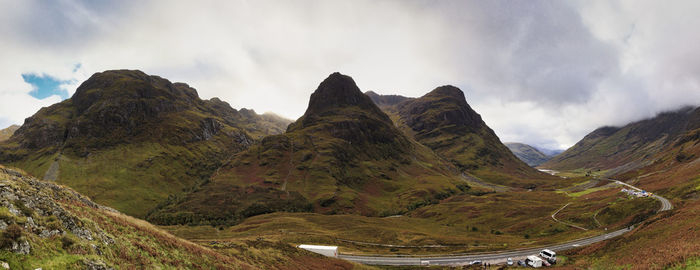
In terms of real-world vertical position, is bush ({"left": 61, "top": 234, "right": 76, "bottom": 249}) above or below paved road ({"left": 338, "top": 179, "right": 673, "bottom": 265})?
above

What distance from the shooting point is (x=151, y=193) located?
19750 cm

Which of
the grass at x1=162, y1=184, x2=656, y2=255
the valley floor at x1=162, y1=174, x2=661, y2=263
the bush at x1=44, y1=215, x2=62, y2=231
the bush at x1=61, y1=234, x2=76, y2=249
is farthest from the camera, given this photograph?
the grass at x1=162, y1=184, x2=656, y2=255

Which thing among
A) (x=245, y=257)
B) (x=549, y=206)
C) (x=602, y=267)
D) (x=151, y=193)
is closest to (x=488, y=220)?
(x=549, y=206)

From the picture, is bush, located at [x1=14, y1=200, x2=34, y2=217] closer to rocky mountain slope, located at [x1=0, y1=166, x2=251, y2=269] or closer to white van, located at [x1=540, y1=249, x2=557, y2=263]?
rocky mountain slope, located at [x1=0, y1=166, x2=251, y2=269]

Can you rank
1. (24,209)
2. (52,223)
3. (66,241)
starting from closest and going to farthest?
(66,241) < (24,209) < (52,223)

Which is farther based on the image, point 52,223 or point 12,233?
point 52,223

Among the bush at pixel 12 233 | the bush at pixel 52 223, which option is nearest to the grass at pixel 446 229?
the bush at pixel 52 223

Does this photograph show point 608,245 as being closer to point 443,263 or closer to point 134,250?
point 443,263

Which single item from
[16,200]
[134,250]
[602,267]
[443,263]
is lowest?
[443,263]

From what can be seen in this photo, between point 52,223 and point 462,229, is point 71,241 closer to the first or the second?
point 52,223

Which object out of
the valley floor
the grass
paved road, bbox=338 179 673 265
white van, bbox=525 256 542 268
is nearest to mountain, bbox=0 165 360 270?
the valley floor

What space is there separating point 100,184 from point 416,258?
713ft

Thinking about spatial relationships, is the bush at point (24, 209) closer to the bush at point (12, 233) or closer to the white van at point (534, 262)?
the bush at point (12, 233)

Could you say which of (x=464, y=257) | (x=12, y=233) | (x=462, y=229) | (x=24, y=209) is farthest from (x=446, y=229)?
(x=12, y=233)
